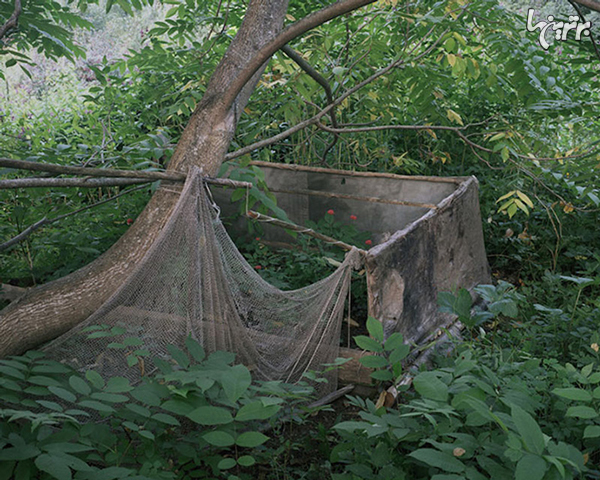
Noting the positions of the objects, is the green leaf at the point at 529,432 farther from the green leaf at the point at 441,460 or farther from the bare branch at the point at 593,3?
the bare branch at the point at 593,3

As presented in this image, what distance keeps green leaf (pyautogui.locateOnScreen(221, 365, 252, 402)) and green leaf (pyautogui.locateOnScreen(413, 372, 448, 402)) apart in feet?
1.65

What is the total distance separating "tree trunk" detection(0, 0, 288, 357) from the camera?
2.22 metres

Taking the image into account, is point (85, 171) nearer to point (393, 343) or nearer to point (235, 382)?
point (235, 382)

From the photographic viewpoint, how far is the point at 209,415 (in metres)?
1.64

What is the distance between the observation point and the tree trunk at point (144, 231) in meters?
2.22

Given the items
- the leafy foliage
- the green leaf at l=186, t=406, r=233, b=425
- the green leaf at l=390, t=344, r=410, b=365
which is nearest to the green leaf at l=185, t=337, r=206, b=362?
the leafy foliage

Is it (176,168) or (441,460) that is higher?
(176,168)

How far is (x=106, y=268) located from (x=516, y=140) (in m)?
2.41

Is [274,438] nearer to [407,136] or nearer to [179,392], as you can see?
[179,392]

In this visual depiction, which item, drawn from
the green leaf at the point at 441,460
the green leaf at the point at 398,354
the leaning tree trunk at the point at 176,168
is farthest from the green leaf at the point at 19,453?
the green leaf at the point at 398,354

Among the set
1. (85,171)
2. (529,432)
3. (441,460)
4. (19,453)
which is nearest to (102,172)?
(85,171)

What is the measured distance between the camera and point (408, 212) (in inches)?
165

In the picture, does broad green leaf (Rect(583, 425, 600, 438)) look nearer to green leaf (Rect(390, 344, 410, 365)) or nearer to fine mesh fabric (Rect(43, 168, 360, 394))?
green leaf (Rect(390, 344, 410, 365))

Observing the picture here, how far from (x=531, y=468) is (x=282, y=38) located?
1.78 m
